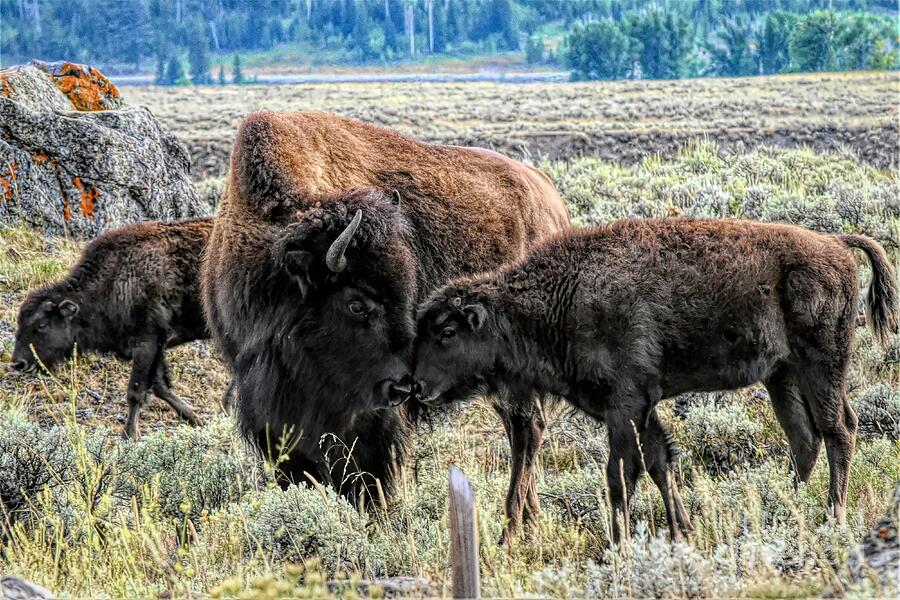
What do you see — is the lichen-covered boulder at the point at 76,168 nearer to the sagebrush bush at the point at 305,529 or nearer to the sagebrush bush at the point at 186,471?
the sagebrush bush at the point at 186,471

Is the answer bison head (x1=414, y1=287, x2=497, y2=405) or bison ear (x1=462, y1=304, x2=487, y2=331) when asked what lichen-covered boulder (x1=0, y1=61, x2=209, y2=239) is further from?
bison ear (x1=462, y1=304, x2=487, y2=331)

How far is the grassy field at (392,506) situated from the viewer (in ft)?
12.4

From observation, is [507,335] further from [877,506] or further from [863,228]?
[863,228]

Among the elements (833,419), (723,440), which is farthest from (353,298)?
(723,440)

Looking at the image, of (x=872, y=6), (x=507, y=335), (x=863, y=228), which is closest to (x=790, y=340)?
(x=507, y=335)

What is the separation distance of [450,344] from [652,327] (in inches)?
41.1

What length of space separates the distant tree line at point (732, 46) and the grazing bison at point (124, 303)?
61.6 metres

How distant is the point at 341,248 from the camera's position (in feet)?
16.1

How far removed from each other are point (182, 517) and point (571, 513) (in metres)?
2.32

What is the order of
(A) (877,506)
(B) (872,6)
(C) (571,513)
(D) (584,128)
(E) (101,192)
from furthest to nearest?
(B) (872,6)
(D) (584,128)
(E) (101,192)
(C) (571,513)
(A) (877,506)

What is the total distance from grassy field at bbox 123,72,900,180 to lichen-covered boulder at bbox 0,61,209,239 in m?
9.19

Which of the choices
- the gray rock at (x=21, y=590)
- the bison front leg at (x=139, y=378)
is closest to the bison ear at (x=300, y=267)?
the gray rock at (x=21, y=590)

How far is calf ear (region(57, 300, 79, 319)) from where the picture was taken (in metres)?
8.41

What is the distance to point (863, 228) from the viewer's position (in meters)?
11.4
